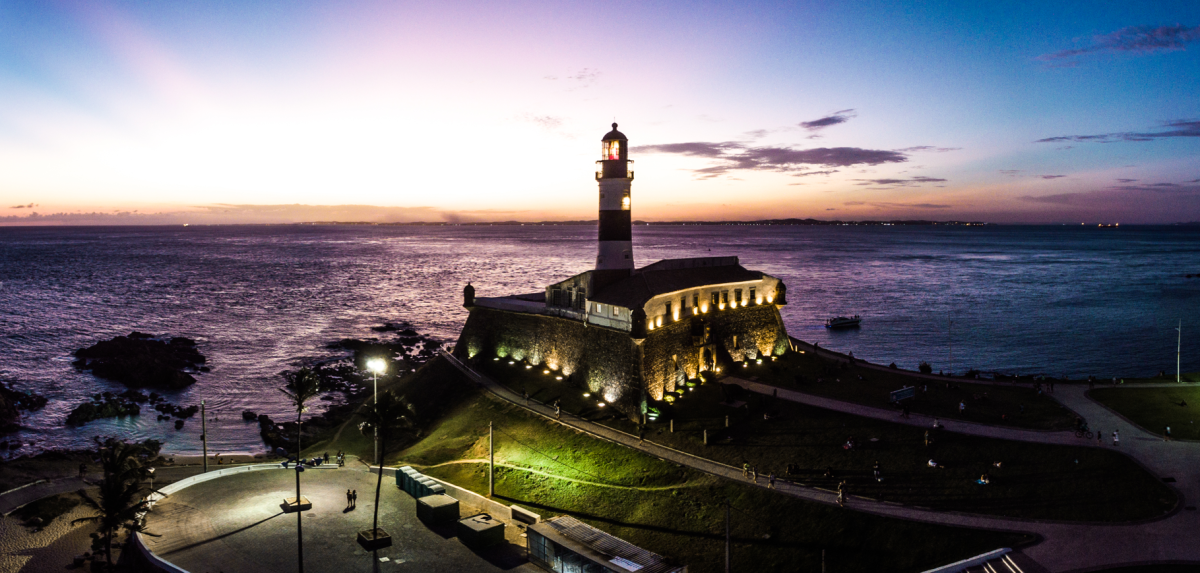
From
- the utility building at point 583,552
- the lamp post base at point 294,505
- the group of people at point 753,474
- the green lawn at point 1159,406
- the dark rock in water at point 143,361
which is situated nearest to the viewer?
the utility building at point 583,552

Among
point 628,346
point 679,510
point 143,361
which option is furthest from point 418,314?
point 679,510

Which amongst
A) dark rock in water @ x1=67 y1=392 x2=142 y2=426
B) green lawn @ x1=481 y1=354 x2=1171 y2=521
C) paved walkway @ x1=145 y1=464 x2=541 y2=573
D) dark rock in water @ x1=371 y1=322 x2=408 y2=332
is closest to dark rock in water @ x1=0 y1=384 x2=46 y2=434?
dark rock in water @ x1=67 y1=392 x2=142 y2=426

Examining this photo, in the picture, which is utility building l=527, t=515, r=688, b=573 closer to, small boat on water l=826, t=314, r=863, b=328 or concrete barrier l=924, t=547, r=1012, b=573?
concrete barrier l=924, t=547, r=1012, b=573

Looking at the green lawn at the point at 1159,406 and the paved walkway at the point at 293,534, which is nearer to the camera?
the paved walkway at the point at 293,534

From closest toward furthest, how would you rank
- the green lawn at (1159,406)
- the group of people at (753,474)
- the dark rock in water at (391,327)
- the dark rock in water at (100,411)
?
1. the group of people at (753,474)
2. the green lawn at (1159,406)
3. the dark rock in water at (100,411)
4. the dark rock in water at (391,327)

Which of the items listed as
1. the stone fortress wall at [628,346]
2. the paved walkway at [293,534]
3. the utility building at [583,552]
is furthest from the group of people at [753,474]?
the paved walkway at [293,534]

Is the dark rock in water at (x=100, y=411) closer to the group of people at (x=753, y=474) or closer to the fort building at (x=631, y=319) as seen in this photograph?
the fort building at (x=631, y=319)

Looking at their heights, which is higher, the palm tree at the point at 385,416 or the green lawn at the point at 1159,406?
the palm tree at the point at 385,416

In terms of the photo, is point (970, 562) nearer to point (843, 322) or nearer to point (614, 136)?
point (614, 136)

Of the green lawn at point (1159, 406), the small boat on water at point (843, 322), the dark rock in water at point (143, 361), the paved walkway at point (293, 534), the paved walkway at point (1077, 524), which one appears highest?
the green lawn at point (1159, 406)
